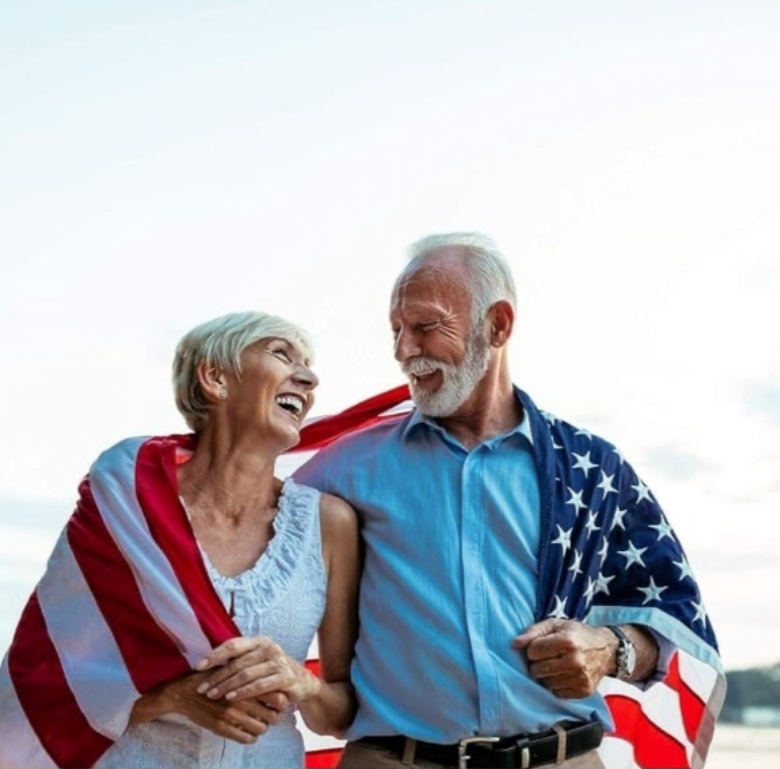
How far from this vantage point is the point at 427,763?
4.27 meters

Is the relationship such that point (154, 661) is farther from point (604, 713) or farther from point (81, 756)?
point (604, 713)

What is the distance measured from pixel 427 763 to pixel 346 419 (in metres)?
1.50

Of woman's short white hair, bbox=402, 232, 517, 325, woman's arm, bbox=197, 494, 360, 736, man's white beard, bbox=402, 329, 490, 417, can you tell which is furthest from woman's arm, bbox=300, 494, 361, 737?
woman's short white hair, bbox=402, 232, 517, 325

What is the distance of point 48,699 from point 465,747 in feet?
4.33

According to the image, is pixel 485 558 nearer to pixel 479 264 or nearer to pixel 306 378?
pixel 306 378

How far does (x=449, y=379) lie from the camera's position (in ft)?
15.4

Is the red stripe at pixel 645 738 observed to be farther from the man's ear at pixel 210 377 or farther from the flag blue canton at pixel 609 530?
the man's ear at pixel 210 377

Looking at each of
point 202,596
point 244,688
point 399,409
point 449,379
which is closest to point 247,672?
point 244,688

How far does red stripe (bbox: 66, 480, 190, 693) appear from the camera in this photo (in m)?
4.40

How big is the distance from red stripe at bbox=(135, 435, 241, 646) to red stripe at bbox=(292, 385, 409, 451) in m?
0.67

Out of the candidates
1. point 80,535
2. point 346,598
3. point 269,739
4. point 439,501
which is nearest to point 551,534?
point 439,501

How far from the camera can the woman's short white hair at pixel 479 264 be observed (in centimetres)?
483

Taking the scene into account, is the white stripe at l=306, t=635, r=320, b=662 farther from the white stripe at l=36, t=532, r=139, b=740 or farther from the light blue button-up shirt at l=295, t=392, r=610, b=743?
the white stripe at l=36, t=532, r=139, b=740

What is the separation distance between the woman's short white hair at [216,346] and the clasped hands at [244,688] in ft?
2.86
